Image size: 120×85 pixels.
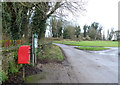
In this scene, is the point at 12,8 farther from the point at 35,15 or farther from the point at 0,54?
the point at 0,54

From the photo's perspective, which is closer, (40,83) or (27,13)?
(40,83)

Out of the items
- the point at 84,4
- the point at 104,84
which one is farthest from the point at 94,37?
the point at 104,84

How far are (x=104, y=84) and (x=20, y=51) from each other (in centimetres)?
342

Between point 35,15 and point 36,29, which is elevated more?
point 35,15

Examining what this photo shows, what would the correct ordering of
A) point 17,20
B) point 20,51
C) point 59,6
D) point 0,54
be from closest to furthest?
1. point 0,54
2. point 20,51
3. point 17,20
4. point 59,6

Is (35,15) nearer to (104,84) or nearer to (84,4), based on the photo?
(84,4)

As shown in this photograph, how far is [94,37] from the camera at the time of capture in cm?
6028

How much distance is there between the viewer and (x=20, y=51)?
145 inches

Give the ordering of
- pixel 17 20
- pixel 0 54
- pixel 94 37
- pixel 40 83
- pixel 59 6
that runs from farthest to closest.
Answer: pixel 94 37
pixel 59 6
pixel 17 20
pixel 40 83
pixel 0 54

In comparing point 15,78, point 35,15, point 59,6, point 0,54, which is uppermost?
point 59,6

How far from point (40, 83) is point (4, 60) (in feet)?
4.83

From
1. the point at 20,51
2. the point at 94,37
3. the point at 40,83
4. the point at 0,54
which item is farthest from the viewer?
the point at 94,37

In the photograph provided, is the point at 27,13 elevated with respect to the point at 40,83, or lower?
elevated

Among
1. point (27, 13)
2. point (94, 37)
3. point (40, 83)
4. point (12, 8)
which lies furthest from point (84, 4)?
point (94, 37)
